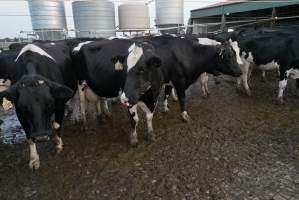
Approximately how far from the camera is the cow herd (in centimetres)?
348

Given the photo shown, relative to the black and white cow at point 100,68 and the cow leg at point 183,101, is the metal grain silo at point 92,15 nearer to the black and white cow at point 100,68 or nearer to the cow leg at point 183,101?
Result: the black and white cow at point 100,68

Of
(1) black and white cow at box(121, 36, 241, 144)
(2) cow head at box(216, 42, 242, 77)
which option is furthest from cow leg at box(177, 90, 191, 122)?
(2) cow head at box(216, 42, 242, 77)

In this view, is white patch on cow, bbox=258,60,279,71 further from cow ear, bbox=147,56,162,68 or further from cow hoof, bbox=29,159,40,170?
cow hoof, bbox=29,159,40,170

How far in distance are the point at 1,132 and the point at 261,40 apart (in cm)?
666

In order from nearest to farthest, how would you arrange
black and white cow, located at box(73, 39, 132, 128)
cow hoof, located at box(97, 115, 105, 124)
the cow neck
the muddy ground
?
the muddy ground, black and white cow, located at box(73, 39, 132, 128), the cow neck, cow hoof, located at box(97, 115, 105, 124)

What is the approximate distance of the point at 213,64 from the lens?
5816 mm

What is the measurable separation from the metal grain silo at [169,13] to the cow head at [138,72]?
Result: 27789 mm

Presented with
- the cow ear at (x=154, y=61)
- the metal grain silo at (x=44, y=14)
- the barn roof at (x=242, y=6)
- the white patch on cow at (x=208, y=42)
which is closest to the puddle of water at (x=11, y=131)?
the cow ear at (x=154, y=61)

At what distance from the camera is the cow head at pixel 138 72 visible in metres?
4.05

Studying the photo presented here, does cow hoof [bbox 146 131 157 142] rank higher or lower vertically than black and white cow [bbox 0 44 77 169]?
lower

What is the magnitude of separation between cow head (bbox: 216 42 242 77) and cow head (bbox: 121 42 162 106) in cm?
193

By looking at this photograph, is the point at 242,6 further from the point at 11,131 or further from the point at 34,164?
the point at 34,164

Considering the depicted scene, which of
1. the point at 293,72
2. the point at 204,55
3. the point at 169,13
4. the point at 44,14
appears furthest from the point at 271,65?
the point at 44,14

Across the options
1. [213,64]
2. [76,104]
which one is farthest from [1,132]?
[213,64]
